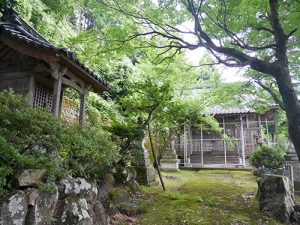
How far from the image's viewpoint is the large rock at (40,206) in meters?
3.24

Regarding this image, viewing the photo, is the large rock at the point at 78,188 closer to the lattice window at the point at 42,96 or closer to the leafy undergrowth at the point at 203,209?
the leafy undergrowth at the point at 203,209

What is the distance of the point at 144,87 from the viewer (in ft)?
26.5

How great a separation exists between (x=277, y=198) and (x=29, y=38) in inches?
297

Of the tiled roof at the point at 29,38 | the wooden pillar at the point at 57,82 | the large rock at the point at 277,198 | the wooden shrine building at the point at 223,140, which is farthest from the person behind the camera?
the wooden shrine building at the point at 223,140

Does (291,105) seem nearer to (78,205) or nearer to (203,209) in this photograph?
(203,209)

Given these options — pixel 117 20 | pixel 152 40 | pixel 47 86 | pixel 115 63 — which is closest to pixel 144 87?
pixel 152 40

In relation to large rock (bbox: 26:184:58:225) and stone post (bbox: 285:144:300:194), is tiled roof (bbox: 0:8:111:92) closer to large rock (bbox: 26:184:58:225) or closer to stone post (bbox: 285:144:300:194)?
large rock (bbox: 26:184:58:225)

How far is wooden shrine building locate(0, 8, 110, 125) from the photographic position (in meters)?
5.30

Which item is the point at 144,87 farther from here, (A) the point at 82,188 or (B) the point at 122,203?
(A) the point at 82,188

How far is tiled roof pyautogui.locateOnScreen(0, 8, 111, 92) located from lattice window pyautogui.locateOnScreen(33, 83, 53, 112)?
1383mm

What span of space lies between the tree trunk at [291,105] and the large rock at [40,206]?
5.17 meters

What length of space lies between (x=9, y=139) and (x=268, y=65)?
575cm

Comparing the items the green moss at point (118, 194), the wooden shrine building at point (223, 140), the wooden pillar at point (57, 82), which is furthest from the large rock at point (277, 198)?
the wooden shrine building at point (223, 140)

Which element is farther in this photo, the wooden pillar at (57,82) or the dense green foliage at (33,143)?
the wooden pillar at (57,82)
